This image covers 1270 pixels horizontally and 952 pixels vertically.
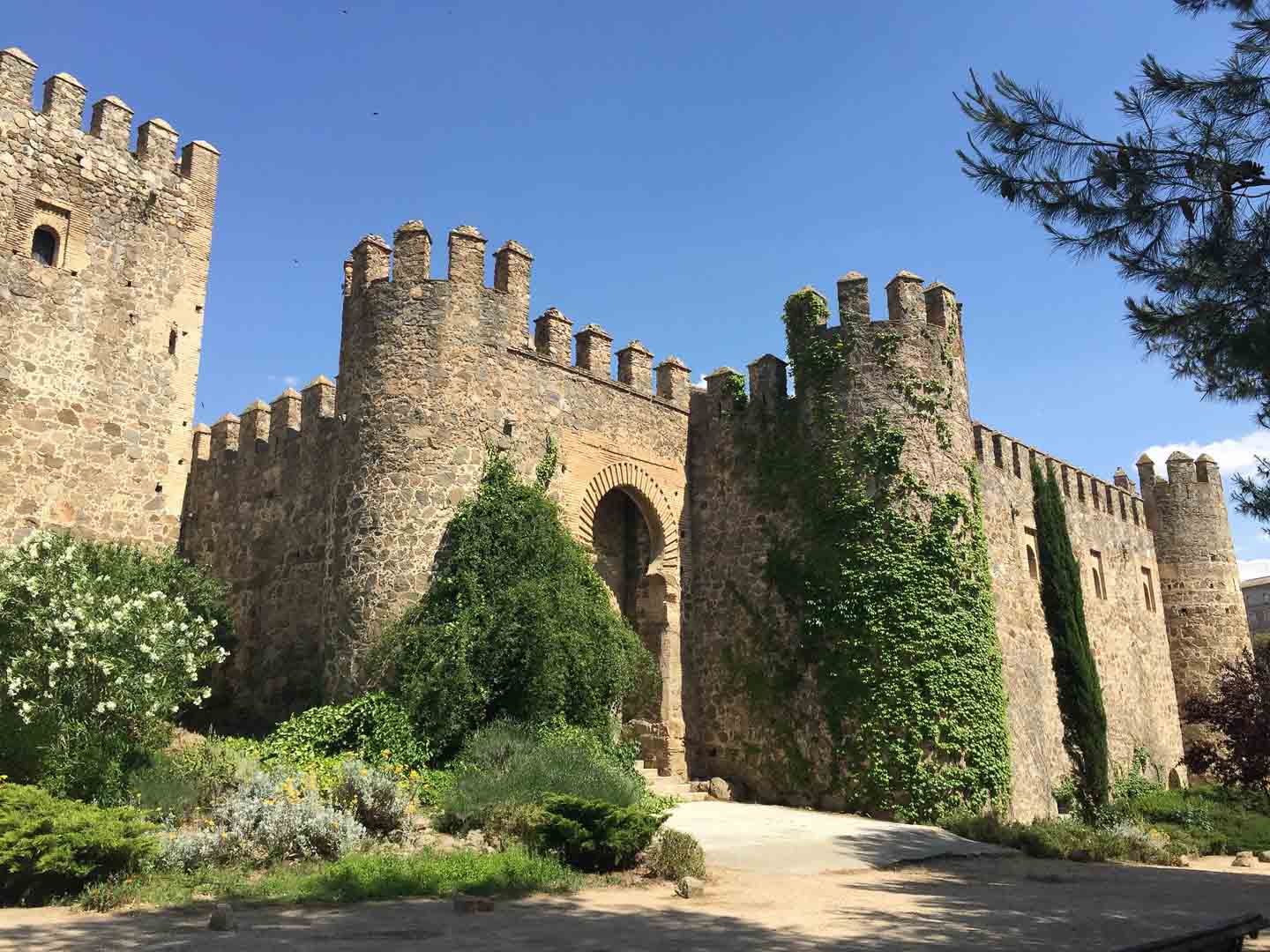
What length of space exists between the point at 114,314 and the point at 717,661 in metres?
11.8

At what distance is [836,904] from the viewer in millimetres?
8164

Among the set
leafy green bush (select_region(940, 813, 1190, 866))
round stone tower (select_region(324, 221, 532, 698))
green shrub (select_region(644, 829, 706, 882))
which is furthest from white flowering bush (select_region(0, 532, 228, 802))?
leafy green bush (select_region(940, 813, 1190, 866))

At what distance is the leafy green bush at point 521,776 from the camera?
1021cm

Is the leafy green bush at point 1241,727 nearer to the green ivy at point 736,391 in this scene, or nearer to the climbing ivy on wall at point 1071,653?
the climbing ivy on wall at point 1071,653

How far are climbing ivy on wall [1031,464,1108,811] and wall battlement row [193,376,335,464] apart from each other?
14.4 metres

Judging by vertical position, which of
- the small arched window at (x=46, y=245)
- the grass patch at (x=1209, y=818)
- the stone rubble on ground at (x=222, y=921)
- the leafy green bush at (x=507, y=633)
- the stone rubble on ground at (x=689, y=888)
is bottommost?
the grass patch at (x=1209, y=818)

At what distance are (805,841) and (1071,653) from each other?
10730 mm

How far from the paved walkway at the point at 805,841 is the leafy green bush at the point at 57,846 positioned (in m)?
5.48

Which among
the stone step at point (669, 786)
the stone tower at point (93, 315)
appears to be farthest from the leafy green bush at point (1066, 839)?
the stone tower at point (93, 315)

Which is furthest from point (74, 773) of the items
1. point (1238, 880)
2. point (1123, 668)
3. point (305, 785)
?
point (1123, 668)

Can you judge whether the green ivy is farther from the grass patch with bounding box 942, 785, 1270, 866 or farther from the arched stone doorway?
the grass patch with bounding box 942, 785, 1270, 866

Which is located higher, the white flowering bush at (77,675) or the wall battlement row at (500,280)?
the wall battlement row at (500,280)

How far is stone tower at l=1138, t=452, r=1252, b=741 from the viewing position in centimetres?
2614

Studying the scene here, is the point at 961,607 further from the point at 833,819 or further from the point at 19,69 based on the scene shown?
the point at 19,69
